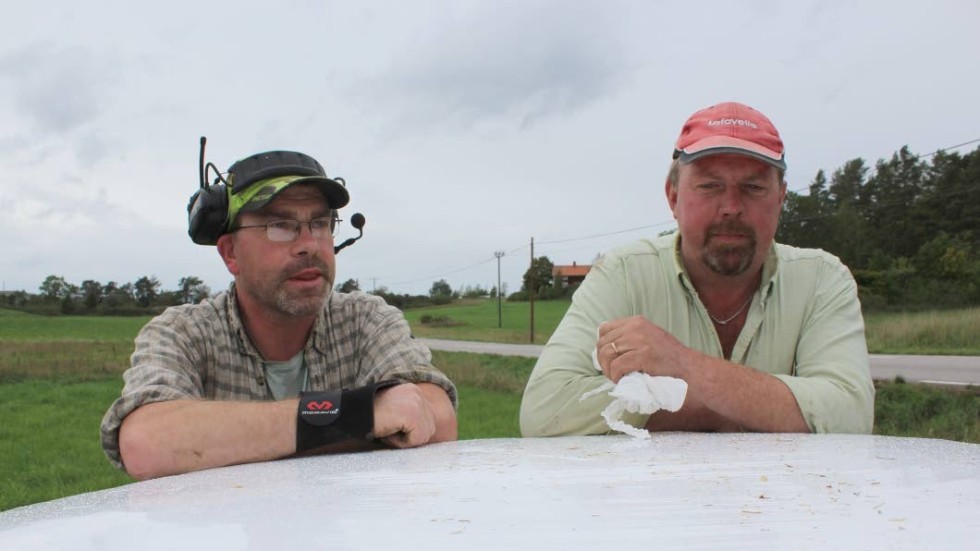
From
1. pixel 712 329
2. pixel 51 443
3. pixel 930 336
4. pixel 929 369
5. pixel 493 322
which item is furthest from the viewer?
pixel 493 322

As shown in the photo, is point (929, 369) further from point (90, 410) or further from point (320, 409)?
point (320, 409)

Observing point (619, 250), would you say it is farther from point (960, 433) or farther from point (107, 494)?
point (960, 433)

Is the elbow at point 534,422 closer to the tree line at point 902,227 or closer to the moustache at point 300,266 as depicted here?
the moustache at point 300,266

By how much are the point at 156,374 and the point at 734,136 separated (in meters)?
1.62

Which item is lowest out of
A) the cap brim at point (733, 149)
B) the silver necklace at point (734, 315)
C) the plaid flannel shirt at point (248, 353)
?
the plaid flannel shirt at point (248, 353)

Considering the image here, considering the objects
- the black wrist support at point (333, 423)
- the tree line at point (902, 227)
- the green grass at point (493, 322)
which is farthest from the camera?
the green grass at point (493, 322)

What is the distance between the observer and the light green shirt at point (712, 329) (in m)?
2.04

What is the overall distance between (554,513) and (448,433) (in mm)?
1095

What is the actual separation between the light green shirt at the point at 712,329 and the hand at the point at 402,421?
407mm

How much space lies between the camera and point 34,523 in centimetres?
99

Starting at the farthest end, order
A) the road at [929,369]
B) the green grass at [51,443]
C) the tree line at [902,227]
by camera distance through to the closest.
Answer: the tree line at [902,227] < the road at [929,369] < the green grass at [51,443]

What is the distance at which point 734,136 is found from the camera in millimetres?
2201

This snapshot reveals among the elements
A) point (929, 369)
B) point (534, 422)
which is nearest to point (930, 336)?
point (929, 369)

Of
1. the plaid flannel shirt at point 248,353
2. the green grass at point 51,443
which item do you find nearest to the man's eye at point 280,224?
the plaid flannel shirt at point 248,353
